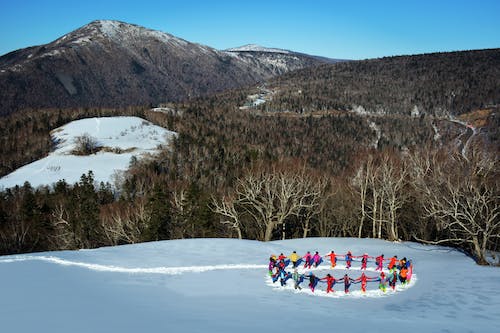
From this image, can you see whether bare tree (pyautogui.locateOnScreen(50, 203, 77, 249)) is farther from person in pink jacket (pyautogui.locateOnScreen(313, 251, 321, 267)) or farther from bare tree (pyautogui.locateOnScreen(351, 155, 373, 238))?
person in pink jacket (pyautogui.locateOnScreen(313, 251, 321, 267))

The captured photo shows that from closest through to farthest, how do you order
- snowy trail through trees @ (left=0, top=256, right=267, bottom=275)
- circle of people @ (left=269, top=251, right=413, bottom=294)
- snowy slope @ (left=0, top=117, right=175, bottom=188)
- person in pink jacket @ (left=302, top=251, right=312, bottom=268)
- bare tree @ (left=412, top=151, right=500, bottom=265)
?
circle of people @ (left=269, top=251, right=413, bottom=294), snowy trail through trees @ (left=0, top=256, right=267, bottom=275), bare tree @ (left=412, top=151, right=500, bottom=265), person in pink jacket @ (left=302, top=251, right=312, bottom=268), snowy slope @ (left=0, top=117, right=175, bottom=188)

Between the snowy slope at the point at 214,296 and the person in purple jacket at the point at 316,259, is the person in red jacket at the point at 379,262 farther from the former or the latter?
the person in purple jacket at the point at 316,259

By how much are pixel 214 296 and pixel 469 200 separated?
79.3ft

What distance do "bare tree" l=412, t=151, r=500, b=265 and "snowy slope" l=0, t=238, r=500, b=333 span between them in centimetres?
284

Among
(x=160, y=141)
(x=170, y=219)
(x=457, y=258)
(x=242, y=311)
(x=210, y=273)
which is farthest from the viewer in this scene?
(x=160, y=141)

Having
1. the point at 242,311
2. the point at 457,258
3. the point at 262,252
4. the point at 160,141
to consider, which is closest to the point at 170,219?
the point at 262,252

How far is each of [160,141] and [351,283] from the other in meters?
169

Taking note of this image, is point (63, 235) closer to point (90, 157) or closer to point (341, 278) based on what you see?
point (341, 278)

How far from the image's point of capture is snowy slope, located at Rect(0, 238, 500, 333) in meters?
19.9

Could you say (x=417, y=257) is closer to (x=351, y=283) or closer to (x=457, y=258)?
(x=457, y=258)

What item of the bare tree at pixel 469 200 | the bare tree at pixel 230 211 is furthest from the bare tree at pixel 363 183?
the bare tree at pixel 230 211

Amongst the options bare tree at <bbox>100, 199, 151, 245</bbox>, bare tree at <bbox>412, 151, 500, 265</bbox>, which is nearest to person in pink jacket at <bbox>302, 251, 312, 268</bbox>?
bare tree at <bbox>412, 151, 500, 265</bbox>

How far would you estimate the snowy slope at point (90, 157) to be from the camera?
488 ft

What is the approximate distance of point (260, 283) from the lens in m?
31.3
